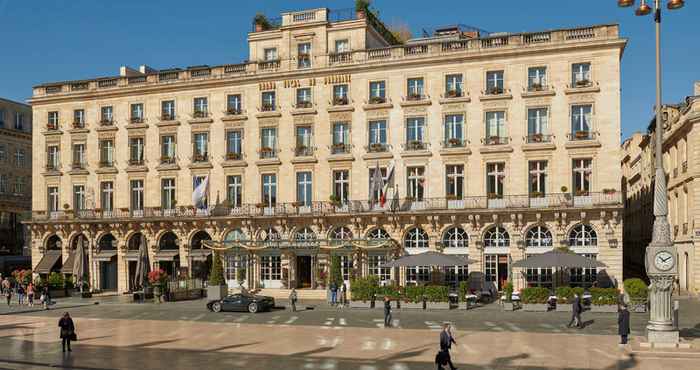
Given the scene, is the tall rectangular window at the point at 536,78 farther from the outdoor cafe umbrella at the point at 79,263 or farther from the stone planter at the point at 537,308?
the outdoor cafe umbrella at the point at 79,263

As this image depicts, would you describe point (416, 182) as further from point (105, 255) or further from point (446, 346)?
point (446, 346)

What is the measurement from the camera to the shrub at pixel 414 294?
39.7 m

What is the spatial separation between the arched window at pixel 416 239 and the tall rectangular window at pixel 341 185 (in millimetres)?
5134

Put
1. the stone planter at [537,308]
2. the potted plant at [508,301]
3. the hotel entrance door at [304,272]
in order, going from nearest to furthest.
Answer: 1. the stone planter at [537,308]
2. the potted plant at [508,301]
3. the hotel entrance door at [304,272]

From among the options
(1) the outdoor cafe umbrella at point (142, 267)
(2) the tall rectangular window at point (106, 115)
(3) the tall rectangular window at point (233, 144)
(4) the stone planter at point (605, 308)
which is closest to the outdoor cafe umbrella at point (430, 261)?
(4) the stone planter at point (605, 308)

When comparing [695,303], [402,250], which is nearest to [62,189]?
[402,250]

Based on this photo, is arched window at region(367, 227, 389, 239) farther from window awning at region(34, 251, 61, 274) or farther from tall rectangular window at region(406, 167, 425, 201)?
window awning at region(34, 251, 61, 274)

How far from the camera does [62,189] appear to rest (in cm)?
5712

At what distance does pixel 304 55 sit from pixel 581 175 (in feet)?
69.7

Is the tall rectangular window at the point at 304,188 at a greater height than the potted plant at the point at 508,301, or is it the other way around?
the tall rectangular window at the point at 304,188

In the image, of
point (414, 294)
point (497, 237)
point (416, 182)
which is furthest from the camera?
point (416, 182)

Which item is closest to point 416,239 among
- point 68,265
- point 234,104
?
point 234,104

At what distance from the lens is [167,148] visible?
178 ft

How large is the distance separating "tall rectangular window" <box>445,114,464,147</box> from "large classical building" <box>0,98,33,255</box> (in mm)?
50105
